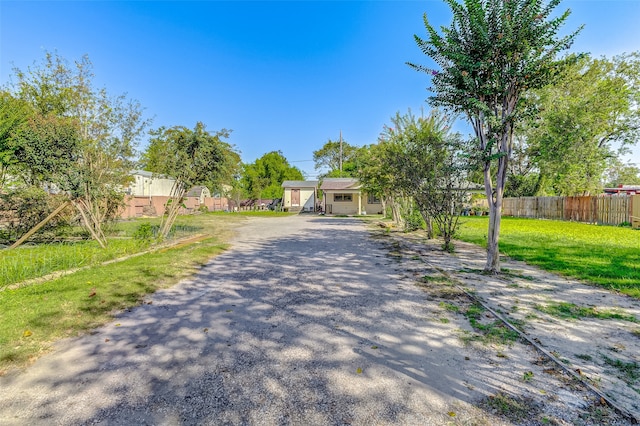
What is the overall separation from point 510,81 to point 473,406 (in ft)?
17.5

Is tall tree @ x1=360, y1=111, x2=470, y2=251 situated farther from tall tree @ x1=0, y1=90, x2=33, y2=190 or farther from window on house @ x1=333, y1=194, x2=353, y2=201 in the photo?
window on house @ x1=333, y1=194, x2=353, y2=201

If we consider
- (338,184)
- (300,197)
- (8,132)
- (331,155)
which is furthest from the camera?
(331,155)

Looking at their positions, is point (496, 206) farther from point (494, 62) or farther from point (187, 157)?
point (187, 157)

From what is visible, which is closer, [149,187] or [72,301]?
[72,301]

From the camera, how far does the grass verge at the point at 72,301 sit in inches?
120

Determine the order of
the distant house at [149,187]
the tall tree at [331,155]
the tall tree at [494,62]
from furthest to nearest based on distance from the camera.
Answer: the tall tree at [331,155] → the distant house at [149,187] → the tall tree at [494,62]

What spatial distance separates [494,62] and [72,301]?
736 cm

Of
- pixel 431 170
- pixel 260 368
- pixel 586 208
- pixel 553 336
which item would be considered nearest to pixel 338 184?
pixel 586 208

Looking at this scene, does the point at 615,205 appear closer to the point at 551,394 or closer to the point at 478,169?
the point at 478,169

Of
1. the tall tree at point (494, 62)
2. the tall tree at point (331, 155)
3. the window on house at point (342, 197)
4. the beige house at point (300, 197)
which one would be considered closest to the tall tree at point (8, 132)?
the tall tree at point (494, 62)

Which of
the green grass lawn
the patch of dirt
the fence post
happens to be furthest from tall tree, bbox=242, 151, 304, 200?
the patch of dirt

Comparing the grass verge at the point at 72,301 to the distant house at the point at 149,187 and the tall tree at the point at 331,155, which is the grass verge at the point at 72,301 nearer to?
the distant house at the point at 149,187

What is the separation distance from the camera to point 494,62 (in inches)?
210

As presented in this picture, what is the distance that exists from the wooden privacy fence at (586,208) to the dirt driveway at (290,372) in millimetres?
17007
